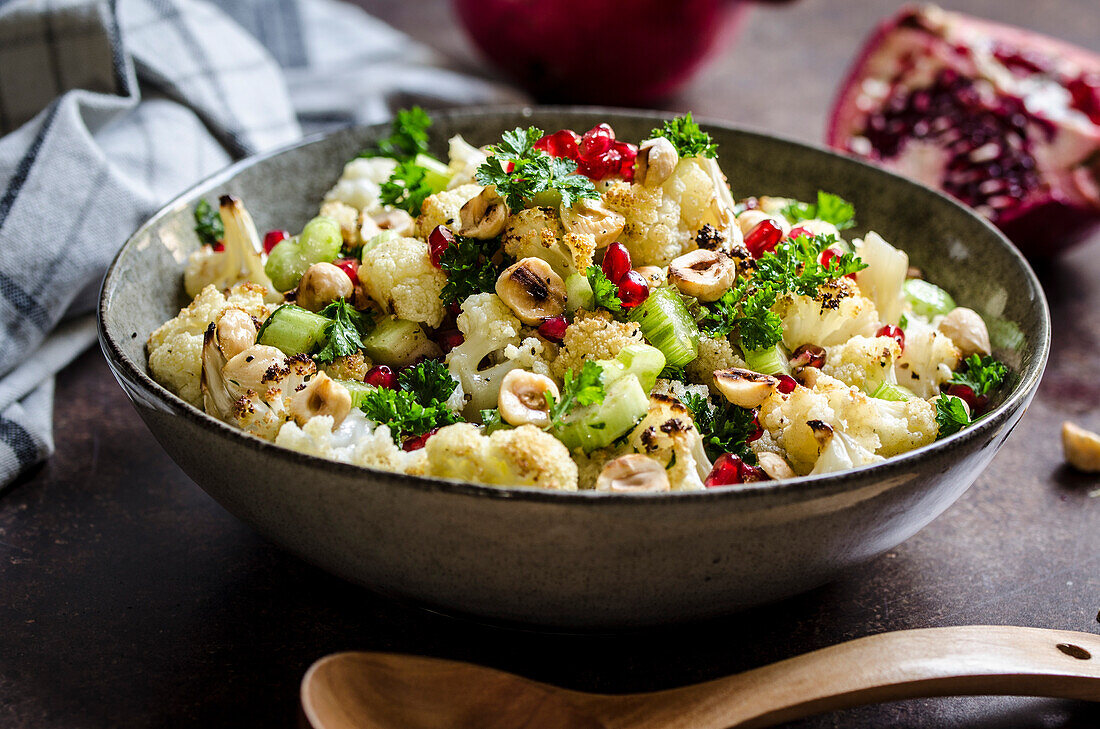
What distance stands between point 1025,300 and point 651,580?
138cm

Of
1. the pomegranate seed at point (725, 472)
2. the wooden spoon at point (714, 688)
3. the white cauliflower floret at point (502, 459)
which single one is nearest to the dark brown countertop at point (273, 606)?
the wooden spoon at point (714, 688)

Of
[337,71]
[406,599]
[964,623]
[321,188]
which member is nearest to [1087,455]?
[964,623]

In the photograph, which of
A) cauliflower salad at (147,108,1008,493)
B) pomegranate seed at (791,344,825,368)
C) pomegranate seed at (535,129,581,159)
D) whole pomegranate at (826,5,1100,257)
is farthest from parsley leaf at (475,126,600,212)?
whole pomegranate at (826,5,1100,257)

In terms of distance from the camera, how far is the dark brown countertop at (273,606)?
6.12 ft

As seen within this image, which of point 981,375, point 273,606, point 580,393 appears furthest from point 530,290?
point 981,375

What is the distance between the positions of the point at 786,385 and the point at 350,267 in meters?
1.12

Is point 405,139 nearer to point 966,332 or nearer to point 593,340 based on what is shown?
point 593,340

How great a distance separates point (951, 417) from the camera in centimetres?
211

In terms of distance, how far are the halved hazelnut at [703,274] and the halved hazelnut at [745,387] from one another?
0.66ft

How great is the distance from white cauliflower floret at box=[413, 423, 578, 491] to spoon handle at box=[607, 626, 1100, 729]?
460mm

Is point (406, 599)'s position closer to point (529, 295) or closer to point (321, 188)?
point (529, 295)

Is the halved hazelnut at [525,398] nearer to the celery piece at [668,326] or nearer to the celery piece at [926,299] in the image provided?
the celery piece at [668,326]

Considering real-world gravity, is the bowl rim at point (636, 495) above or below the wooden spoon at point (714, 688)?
above

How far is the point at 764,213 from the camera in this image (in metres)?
2.62
